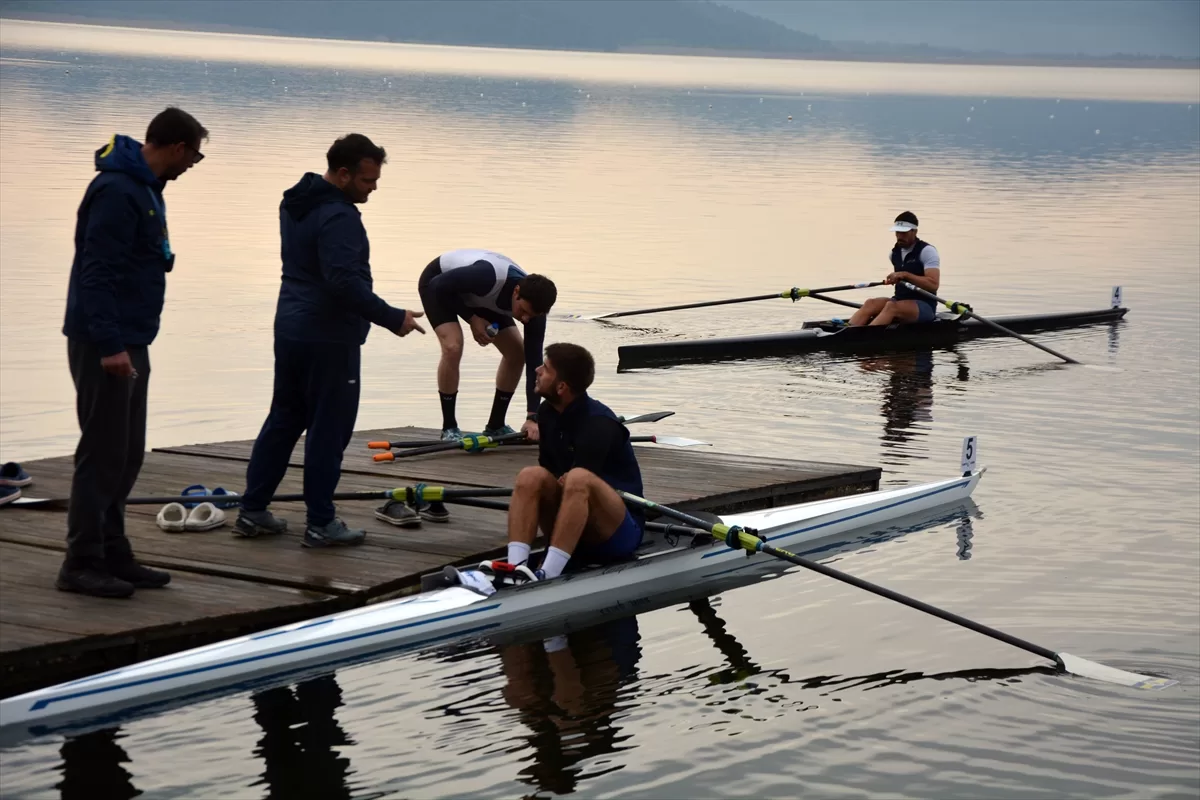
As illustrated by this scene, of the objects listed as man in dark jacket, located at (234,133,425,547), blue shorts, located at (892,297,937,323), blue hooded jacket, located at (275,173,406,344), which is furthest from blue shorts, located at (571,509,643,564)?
blue shorts, located at (892,297,937,323)

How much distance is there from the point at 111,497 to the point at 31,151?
3616 cm

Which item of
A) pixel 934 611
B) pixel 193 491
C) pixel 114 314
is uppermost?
pixel 114 314

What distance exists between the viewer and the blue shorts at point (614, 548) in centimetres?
920

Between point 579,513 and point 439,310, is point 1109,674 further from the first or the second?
point 439,310

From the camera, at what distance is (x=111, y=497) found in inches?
304

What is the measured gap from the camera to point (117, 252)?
742 centimetres

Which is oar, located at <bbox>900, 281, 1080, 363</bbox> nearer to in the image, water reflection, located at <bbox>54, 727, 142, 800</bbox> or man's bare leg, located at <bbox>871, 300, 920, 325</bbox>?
man's bare leg, located at <bbox>871, 300, 920, 325</bbox>

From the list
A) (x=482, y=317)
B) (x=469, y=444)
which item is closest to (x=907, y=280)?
(x=482, y=317)

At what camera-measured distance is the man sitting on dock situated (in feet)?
28.3

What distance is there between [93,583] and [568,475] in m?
2.47

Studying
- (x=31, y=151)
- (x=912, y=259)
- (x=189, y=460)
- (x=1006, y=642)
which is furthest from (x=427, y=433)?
(x=31, y=151)

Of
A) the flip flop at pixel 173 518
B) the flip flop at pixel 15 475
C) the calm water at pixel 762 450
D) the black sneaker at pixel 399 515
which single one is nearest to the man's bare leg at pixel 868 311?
the calm water at pixel 762 450

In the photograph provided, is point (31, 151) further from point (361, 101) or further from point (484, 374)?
point (361, 101)

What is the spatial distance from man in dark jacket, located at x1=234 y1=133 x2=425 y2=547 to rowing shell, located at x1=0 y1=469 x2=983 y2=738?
1023 mm
